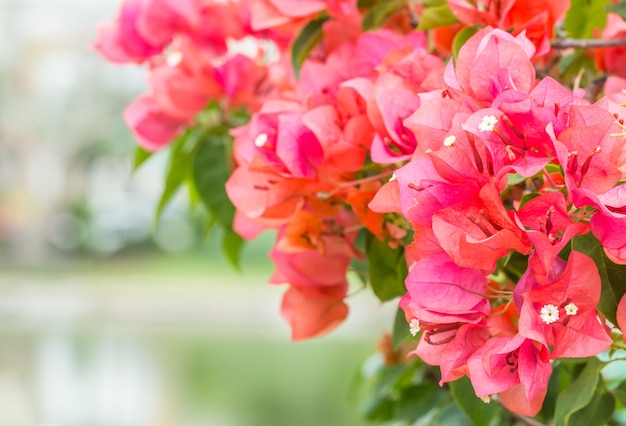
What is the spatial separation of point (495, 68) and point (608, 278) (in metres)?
0.10

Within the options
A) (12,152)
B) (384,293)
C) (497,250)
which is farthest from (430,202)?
(12,152)

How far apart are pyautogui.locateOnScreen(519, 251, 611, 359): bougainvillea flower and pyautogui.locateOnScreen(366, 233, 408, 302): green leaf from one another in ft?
0.47

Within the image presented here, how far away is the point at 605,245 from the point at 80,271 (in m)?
9.17

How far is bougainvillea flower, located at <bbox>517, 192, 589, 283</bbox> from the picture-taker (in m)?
0.33

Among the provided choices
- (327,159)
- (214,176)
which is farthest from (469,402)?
(214,176)

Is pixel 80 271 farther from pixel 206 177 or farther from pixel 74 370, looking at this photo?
pixel 206 177

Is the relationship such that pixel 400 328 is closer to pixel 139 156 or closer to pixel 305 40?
pixel 305 40

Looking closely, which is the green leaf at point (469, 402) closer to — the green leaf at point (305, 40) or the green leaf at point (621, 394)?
the green leaf at point (621, 394)

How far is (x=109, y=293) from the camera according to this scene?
23.2 feet

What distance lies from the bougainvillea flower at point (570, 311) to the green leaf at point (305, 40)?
0.29 metres

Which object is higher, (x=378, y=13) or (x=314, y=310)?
(x=378, y=13)

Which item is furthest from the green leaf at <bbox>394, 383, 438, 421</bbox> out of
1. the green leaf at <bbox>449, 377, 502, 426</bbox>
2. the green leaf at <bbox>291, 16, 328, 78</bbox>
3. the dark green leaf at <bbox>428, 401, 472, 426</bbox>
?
the green leaf at <bbox>291, 16, 328, 78</bbox>

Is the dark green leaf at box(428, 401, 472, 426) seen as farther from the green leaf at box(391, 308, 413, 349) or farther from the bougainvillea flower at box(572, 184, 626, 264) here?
the bougainvillea flower at box(572, 184, 626, 264)

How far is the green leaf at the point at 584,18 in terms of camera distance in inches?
21.4
